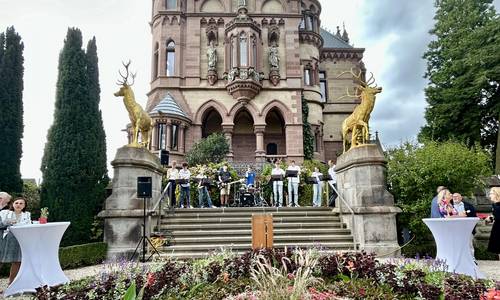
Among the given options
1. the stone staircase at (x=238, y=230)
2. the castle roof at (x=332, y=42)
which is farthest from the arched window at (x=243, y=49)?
the stone staircase at (x=238, y=230)

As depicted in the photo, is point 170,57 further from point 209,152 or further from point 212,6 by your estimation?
Result: point 209,152

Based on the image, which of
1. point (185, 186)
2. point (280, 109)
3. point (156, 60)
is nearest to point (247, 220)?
point (185, 186)

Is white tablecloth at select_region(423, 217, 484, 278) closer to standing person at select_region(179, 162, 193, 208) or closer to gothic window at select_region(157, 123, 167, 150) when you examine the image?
standing person at select_region(179, 162, 193, 208)

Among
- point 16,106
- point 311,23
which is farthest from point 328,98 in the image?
point 16,106

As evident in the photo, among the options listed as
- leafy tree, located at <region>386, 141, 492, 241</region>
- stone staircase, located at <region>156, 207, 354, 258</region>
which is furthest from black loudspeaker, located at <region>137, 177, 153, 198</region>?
leafy tree, located at <region>386, 141, 492, 241</region>

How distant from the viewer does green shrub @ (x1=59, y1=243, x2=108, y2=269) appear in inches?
346

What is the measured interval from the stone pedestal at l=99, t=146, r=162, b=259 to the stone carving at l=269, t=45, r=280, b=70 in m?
16.2

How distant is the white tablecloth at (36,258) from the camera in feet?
19.1

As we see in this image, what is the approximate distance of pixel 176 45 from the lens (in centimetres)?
2406

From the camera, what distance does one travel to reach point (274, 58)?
79.8 feet

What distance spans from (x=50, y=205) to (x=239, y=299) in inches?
427

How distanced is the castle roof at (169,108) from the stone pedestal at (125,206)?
12002 mm

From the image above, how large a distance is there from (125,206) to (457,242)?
25.9 feet

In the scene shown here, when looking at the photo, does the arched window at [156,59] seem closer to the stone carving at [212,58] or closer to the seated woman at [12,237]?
the stone carving at [212,58]
